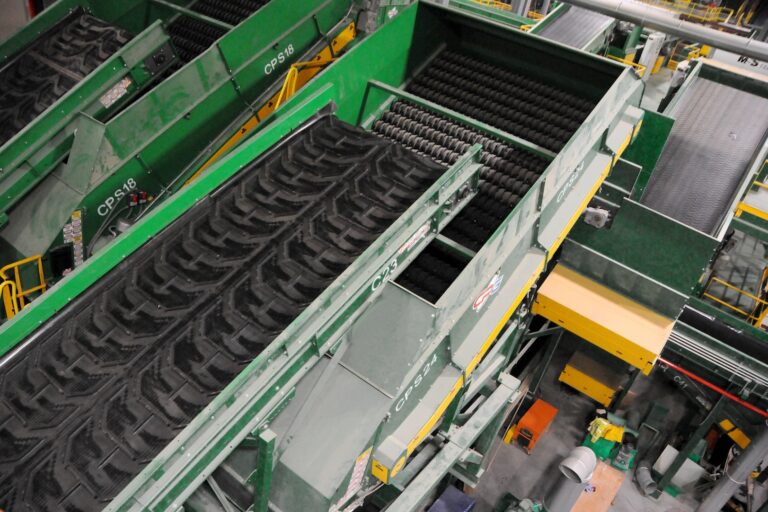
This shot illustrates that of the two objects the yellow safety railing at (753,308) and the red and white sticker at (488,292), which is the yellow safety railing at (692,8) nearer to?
the yellow safety railing at (753,308)

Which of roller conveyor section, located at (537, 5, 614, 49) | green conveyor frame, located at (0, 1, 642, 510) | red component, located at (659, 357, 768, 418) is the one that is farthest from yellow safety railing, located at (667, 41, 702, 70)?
red component, located at (659, 357, 768, 418)

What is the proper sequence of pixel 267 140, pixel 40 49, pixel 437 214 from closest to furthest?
pixel 437 214, pixel 267 140, pixel 40 49

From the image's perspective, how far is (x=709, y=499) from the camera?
6.73m

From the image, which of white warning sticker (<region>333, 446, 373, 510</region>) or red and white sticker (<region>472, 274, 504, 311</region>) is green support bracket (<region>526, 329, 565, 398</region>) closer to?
red and white sticker (<region>472, 274, 504, 311</region>)

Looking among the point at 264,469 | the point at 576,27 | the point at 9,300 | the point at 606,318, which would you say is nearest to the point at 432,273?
the point at 264,469

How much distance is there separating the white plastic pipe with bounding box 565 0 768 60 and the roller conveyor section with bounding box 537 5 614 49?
1.49 ft

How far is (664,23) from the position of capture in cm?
748

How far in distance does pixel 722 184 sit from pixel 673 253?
1510 millimetres

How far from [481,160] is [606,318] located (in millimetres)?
2048

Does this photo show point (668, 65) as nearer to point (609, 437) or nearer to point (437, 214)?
point (609, 437)

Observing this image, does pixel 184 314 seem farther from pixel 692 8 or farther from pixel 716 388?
pixel 692 8

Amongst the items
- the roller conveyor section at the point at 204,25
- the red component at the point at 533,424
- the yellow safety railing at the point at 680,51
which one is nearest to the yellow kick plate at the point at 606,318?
the red component at the point at 533,424

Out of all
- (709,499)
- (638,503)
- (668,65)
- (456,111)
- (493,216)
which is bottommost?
(638,503)

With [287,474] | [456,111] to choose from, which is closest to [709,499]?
[456,111]
